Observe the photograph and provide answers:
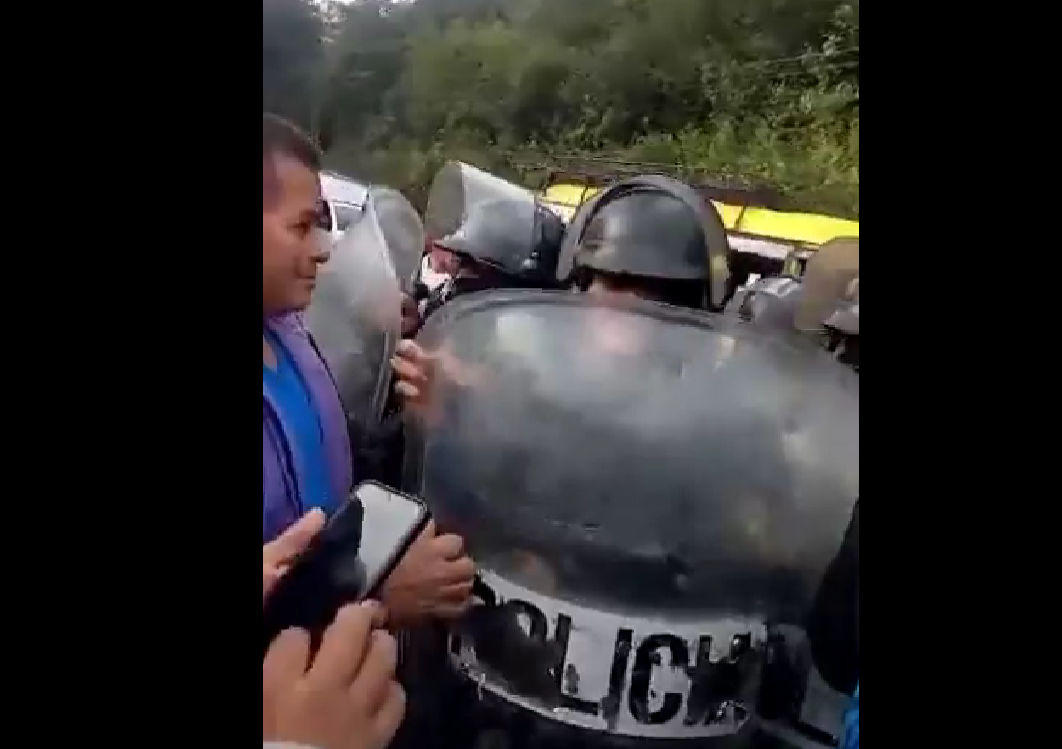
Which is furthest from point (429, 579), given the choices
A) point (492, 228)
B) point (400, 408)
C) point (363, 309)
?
point (492, 228)

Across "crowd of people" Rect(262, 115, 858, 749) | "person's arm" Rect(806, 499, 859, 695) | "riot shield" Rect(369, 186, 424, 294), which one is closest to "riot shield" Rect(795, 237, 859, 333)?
"crowd of people" Rect(262, 115, 858, 749)

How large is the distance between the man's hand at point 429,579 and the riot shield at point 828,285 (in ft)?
1.65

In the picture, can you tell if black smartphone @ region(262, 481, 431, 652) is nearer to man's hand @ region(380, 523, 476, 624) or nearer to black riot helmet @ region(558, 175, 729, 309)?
man's hand @ region(380, 523, 476, 624)

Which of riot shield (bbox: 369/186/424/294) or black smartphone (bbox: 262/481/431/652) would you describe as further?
riot shield (bbox: 369/186/424/294)

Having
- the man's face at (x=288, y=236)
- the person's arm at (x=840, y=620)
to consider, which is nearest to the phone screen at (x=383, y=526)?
the man's face at (x=288, y=236)

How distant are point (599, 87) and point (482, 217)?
23 centimetres

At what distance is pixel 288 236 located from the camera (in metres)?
1.53

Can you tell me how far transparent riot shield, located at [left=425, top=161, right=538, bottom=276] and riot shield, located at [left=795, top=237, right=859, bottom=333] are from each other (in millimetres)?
344

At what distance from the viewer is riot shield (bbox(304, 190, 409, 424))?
5.19 ft

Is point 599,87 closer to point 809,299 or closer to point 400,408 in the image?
point 809,299

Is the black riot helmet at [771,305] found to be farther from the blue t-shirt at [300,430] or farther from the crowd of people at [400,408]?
the blue t-shirt at [300,430]
